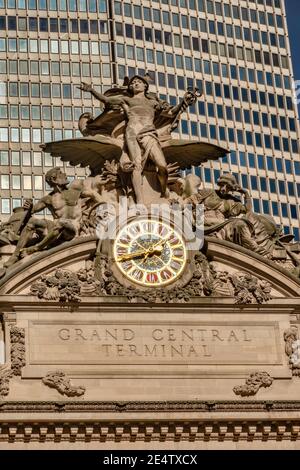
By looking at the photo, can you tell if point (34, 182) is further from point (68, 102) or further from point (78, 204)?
point (78, 204)

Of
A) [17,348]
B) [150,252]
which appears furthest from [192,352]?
[17,348]

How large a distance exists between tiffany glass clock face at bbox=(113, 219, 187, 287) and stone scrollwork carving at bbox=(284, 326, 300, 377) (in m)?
4.81

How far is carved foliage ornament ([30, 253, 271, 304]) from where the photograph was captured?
7250 centimetres

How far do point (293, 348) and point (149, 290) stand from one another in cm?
592

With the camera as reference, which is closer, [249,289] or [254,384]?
[254,384]

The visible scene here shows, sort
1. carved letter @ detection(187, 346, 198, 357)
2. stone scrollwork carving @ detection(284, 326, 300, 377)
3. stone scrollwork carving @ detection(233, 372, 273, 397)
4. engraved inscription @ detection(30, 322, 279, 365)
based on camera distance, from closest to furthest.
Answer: engraved inscription @ detection(30, 322, 279, 365), stone scrollwork carving @ detection(233, 372, 273, 397), carved letter @ detection(187, 346, 198, 357), stone scrollwork carving @ detection(284, 326, 300, 377)

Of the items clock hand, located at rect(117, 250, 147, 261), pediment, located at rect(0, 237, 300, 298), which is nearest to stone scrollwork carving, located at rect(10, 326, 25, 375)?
pediment, located at rect(0, 237, 300, 298)

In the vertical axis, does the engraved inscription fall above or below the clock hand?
below

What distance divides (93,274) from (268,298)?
6823 mm

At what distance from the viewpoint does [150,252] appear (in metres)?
74.1

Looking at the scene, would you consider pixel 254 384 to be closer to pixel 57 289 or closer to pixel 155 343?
pixel 155 343

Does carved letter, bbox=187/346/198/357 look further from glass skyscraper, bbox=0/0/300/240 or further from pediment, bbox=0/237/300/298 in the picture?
glass skyscraper, bbox=0/0/300/240

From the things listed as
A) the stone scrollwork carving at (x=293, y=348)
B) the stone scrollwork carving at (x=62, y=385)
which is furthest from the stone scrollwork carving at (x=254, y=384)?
the stone scrollwork carving at (x=62, y=385)
